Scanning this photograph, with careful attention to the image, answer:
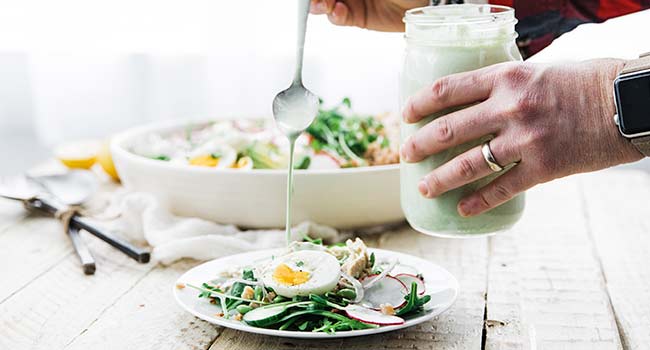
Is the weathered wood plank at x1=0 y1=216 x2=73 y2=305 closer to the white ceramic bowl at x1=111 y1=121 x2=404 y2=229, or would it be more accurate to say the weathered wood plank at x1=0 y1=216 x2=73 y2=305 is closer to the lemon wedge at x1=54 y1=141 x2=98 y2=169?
the white ceramic bowl at x1=111 y1=121 x2=404 y2=229

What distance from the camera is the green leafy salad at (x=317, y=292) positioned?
41.9 inches

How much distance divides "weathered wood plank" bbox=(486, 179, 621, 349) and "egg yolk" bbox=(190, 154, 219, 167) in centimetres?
57

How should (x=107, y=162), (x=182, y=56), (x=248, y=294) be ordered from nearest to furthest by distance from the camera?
(x=248, y=294), (x=107, y=162), (x=182, y=56)

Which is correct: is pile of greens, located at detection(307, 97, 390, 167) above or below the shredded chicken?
below

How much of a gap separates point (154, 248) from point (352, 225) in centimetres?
38

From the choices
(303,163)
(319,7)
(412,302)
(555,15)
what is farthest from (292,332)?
(555,15)

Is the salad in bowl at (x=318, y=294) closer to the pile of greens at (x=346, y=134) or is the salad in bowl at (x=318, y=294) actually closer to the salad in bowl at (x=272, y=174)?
the salad in bowl at (x=272, y=174)

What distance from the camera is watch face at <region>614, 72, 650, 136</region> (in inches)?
41.3

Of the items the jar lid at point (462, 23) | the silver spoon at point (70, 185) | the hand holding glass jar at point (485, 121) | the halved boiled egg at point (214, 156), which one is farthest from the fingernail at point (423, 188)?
the silver spoon at point (70, 185)

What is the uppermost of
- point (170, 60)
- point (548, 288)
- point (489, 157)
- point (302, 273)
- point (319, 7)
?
point (319, 7)

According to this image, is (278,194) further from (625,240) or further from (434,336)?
(625,240)

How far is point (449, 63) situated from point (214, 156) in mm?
654

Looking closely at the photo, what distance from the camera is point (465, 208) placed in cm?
124

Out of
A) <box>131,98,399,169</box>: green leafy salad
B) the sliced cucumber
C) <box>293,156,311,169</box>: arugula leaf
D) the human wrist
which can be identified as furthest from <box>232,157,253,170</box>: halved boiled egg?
the human wrist
